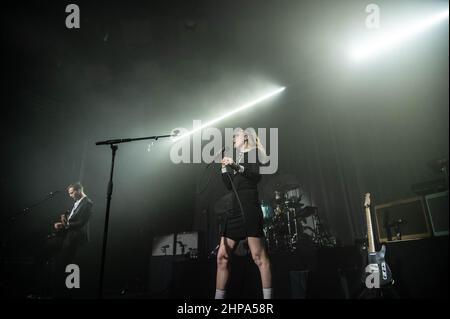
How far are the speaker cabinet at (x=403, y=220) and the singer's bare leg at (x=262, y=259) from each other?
1.95 meters

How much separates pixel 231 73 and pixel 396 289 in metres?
4.28

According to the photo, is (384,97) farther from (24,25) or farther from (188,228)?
(24,25)

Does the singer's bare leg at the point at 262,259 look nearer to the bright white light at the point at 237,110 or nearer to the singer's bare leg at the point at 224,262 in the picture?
the singer's bare leg at the point at 224,262

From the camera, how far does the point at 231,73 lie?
5375 millimetres

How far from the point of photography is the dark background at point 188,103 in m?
3.94

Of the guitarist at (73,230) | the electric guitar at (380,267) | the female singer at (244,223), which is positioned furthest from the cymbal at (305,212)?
the guitarist at (73,230)

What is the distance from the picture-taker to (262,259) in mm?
2250

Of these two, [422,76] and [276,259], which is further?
[422,76]

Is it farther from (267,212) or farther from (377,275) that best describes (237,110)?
(377,275)

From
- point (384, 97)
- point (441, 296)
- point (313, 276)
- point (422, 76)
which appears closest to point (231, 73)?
point (384, 97)

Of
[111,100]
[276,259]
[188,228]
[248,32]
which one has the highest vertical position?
[248,32]

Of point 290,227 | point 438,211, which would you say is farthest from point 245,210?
point 290,227

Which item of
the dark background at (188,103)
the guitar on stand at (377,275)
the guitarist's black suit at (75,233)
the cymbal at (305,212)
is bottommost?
the guitar on stand at (377,275)

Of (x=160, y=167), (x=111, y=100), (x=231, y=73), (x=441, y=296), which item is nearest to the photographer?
(x=441, y=296)
